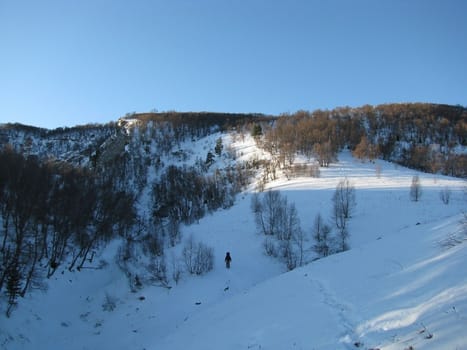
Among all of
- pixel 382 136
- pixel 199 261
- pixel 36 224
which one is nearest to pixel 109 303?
pixel 199 261

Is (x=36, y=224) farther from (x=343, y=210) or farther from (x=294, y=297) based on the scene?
(x=343, y=210)

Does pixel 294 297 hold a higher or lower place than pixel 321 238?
higher

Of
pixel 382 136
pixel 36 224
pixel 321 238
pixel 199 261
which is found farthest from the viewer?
pixel 382 136

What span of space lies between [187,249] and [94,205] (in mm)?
17430

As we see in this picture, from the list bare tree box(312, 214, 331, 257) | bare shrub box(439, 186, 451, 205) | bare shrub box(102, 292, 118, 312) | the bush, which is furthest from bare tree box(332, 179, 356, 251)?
bare shrub box(102, 292, 118, 312)

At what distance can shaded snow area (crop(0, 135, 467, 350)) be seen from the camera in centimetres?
793

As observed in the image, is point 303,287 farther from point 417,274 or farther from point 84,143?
point 84,143

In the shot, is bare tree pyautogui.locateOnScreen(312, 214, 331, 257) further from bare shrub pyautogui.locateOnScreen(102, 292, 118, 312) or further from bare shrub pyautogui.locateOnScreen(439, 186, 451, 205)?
bare shrub pyautogui.locateOnScreen(102, 292, 118, 312)

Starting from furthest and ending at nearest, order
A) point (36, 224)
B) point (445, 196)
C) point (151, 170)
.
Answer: point (151, 170)
point (445, 196)
point (36, 224)

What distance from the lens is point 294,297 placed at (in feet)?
41.7

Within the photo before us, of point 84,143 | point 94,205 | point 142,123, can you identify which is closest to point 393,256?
point 94,205

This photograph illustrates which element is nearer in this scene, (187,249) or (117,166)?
(187,249)

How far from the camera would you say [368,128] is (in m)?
125

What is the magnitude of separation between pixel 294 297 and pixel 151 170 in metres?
97.0
